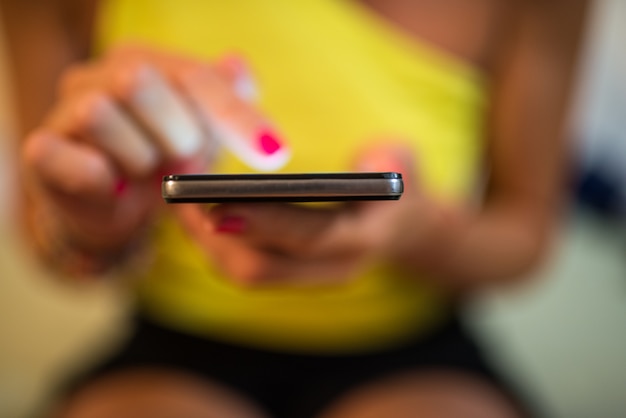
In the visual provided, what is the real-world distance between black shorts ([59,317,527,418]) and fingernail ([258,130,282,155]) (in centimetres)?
28

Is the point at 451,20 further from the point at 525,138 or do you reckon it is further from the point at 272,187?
the point at 272,187

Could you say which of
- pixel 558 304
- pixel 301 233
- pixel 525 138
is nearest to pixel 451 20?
pixel 525 138

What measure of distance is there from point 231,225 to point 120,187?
7cm

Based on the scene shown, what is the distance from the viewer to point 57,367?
795 millimetres

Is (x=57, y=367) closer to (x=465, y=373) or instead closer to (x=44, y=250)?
(x=44, y=250)

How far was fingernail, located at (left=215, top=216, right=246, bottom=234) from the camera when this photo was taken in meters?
0.27

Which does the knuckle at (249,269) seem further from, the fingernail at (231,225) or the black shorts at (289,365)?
the black shorts at (289,365)

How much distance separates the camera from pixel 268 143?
0.27 meters

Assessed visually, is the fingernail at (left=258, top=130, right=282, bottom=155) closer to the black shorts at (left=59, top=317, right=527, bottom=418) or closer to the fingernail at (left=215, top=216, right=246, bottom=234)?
the fingernail at (left=215, top=216, right=246, bottom=234)

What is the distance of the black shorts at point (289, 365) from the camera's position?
1.62 feet

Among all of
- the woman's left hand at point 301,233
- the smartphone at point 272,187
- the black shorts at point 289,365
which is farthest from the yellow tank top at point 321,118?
the smartphone at point 272,187

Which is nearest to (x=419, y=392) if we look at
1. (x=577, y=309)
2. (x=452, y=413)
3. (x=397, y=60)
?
(x=452, y=413)

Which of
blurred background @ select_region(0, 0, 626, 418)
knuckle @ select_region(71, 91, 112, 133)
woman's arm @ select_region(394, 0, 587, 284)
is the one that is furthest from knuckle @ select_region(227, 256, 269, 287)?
blurred background @ select_region(0, 0, 626, 418)

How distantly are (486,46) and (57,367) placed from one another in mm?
671
